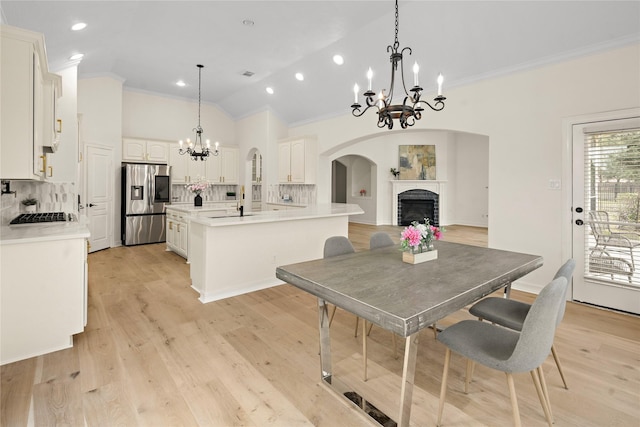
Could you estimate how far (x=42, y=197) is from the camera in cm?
419

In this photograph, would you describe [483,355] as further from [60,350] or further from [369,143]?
[369,143]

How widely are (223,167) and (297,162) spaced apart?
220 centimetres

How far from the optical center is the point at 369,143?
986 centimetres

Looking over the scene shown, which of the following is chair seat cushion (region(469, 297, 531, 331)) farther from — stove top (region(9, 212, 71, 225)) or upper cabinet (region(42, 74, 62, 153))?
stove top (region(9, 212, 71, 225))

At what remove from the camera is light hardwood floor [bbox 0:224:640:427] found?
1.84 metres

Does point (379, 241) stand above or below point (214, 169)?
below

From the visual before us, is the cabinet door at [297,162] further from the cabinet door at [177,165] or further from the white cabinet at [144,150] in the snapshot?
the white cabinet at [144,150]

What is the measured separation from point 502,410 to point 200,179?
7231 millimetres

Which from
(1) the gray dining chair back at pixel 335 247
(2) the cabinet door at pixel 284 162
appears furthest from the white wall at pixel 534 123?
(2) the cabinet door at pixel 284 162

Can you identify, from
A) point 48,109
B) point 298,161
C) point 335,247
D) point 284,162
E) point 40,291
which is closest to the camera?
point 40,291

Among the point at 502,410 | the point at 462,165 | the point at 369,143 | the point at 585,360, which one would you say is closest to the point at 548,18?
the point at 585,360

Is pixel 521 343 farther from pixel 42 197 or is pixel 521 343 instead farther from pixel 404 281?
pixel 42 197

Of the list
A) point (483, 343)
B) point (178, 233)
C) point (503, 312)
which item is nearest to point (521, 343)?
point (483, 343)

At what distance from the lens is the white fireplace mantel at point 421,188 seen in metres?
9.91
